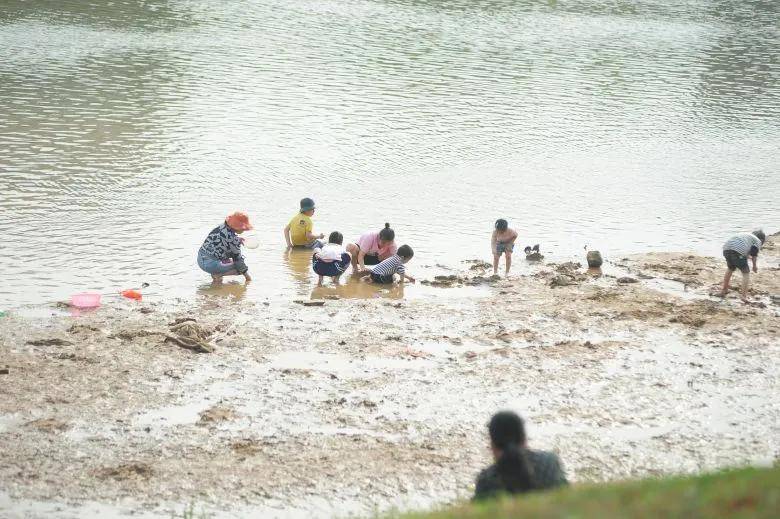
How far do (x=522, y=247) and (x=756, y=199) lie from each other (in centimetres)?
728

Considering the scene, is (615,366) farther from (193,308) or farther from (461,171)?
(461,171)

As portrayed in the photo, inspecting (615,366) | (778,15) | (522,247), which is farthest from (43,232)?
(778,15)

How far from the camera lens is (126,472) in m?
9.00

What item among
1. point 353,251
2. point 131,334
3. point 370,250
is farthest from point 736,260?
point 131,334

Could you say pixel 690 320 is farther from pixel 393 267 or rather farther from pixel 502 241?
pixel 393 267

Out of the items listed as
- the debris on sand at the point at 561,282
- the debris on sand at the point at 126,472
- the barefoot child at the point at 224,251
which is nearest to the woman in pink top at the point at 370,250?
the barefoot child at the point at 224,251

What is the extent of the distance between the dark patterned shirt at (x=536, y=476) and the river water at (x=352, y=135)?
8810mm

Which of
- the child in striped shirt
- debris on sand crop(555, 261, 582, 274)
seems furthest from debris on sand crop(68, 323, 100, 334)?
debris on sand crop(555, 261, 582, 274)

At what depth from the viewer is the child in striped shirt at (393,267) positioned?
1568cm

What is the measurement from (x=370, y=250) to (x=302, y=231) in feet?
5.06

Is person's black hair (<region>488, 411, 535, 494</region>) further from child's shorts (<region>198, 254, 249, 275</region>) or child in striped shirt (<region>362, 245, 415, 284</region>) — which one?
child's shorts (<region>198, 254, 249, 275</region>)

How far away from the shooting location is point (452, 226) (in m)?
19.4

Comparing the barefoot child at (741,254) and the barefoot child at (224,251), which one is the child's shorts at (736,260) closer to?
the barefoot child at (741,254)

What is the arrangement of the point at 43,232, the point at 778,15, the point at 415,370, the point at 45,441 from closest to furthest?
1. the point at 45,441
2. the point at 415,370
3. the point at 43,232
4. the point at 778,15
